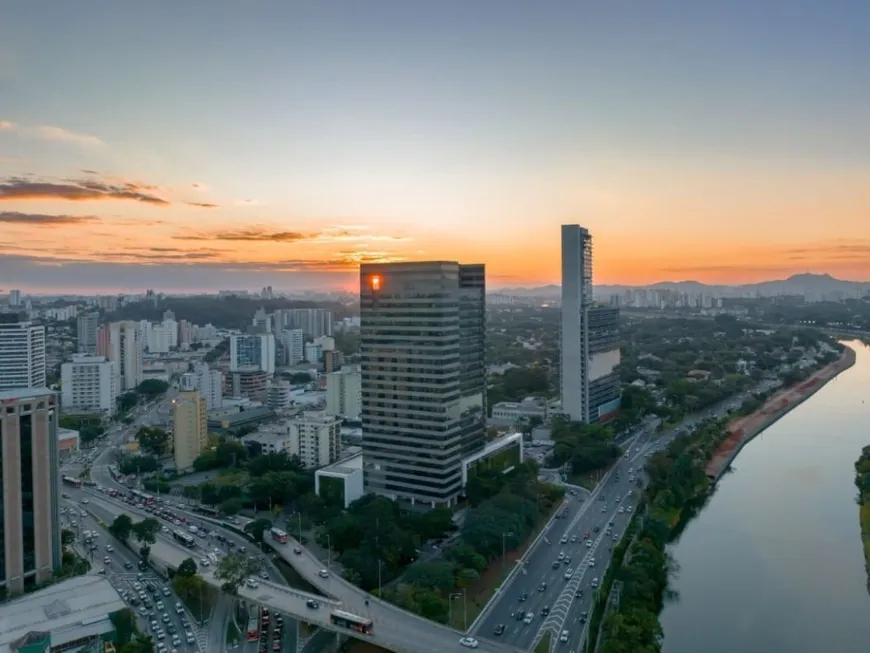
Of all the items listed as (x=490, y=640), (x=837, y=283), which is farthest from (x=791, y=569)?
(x=837, y=283)

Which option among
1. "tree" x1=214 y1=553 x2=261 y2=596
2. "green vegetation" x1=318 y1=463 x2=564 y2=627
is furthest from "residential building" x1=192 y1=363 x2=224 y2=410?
"tree" x1=214 y1=553 x2=261 y2=596

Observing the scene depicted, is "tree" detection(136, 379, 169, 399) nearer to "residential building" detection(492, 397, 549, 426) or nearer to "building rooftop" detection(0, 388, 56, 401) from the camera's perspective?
"residential building" detection(492, 397, 549, 426)

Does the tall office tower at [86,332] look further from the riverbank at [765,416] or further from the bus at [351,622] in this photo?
the bus at [351,622]

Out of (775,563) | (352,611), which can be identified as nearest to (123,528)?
(352,611)

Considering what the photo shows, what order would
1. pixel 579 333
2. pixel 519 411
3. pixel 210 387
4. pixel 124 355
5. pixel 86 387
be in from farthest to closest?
pixel 124 355
pixel 210 387
pixel 86 387
pixel 519 411
pixel 579 333

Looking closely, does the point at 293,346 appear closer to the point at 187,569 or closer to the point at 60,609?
the point at 187,569

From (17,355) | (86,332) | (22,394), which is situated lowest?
(86,332)

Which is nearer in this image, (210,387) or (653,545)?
(653,545)
